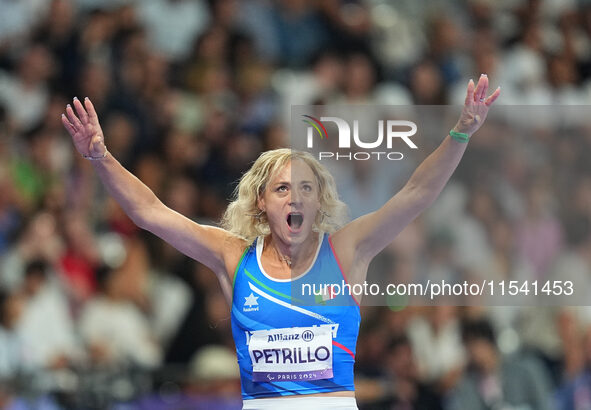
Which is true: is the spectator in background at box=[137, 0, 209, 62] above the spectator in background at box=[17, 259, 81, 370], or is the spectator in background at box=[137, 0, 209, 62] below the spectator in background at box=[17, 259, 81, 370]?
above

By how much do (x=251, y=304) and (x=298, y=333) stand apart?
11.3 inches

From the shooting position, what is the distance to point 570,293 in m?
7.37

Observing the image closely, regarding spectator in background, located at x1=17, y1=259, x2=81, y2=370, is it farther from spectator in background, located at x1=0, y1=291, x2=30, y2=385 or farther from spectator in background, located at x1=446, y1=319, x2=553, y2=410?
spectator in background, located at x1=446, y1=319, x2=553, y2=410

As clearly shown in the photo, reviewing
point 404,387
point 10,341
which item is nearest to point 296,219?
point 404,387

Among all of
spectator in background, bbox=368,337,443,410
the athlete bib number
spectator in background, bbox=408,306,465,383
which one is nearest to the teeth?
the athlete bib number

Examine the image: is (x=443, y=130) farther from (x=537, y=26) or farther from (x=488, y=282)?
(x=537, y=26)

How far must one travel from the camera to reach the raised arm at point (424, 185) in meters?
5.19

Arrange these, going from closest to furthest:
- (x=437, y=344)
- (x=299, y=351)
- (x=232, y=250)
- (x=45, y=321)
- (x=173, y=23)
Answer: (x=299, y=351) → (x=232, y=250) → (x=437, y=344) → (x=45, y=321) → (x=173, y=23)

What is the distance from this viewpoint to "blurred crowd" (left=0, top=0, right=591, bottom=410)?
7664 mm

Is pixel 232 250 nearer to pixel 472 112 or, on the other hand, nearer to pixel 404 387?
pixel 472 112

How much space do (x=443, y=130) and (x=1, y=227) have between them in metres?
4.85

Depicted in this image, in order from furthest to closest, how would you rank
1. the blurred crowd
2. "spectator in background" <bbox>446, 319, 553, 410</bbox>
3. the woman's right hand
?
"spectator in background" <bbox>446, 319, 553, 410</bbox>
the blurred crowd
the woman's right hand

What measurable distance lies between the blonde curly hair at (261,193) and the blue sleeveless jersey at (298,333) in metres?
0.36

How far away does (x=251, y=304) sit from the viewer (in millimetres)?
5340
